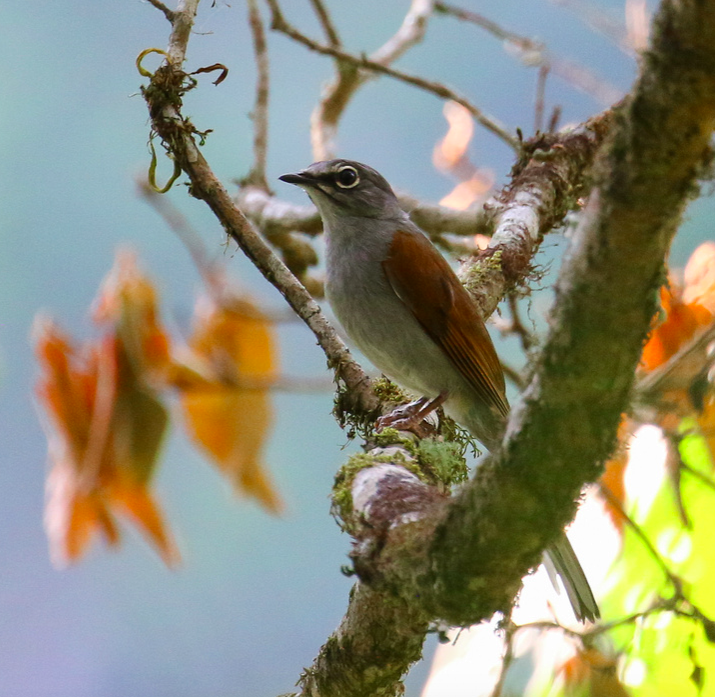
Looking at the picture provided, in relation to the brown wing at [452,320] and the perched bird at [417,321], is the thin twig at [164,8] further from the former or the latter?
the brown wing at [452,320]

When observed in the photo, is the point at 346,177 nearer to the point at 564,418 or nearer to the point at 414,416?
the point at 414,416

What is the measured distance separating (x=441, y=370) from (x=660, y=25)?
7.06 ft

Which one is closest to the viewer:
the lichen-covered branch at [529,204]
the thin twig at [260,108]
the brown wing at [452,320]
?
the brown wing at [452,320]

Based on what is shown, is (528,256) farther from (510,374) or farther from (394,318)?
(510,374)

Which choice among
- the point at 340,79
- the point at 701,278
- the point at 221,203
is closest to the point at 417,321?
the point at 221,203

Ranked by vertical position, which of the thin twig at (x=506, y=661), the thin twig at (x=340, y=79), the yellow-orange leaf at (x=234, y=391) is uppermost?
the thin twig at (x=340, y=79)

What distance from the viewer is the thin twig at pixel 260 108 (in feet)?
16.9

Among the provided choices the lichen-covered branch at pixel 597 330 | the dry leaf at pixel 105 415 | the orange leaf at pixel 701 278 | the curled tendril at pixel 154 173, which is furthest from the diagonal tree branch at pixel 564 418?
the dry leaf at pixel 105 415

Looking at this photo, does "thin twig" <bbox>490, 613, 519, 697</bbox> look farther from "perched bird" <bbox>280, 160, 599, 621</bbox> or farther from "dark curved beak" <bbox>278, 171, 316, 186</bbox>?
"dark curved beak" <bbox>278, 171, 316, 186</bbox>

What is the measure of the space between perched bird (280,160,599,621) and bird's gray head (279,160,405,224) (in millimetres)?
34

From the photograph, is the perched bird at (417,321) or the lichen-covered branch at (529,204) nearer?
the perched bird at (417,321)

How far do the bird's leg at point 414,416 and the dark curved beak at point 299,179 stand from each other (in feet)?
4.00

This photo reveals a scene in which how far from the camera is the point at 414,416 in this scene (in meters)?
2.80

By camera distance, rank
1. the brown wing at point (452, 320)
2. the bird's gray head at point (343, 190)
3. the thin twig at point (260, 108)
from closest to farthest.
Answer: the brown wing at point (452, 320) < the bird's gray head at point (343, 190) < the thin twig at point (260, 108)
